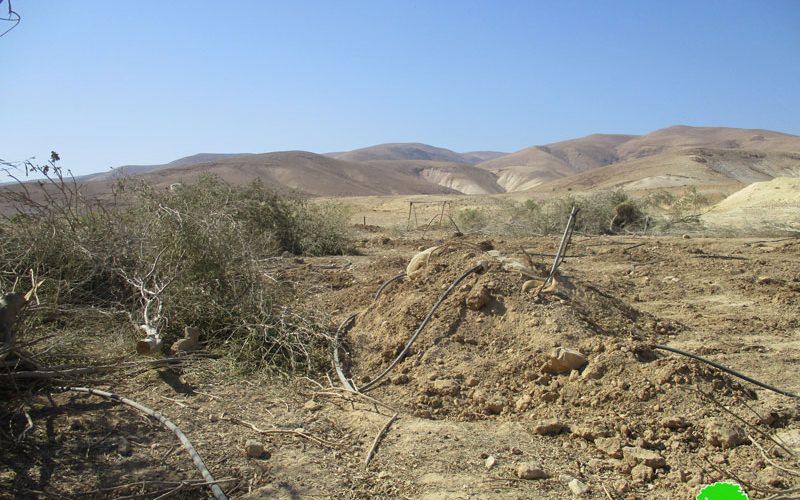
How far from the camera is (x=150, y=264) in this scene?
5.32 meters

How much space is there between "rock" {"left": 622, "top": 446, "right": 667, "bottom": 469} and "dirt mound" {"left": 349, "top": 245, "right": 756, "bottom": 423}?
34cm

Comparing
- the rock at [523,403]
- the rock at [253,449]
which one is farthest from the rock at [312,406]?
the rock at [523,403]

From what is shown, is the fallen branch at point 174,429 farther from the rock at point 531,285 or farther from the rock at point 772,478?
the rock at point 531,285

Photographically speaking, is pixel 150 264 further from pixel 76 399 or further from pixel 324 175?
pixel 324 175

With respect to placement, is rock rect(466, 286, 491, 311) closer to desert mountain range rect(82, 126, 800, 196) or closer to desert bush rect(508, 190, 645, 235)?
desert mountain range rect(82, 126, 800, 196)

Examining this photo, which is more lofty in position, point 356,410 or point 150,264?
point 150,264

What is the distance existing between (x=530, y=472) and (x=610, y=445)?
552mm

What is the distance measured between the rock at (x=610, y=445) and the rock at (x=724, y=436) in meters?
0.50

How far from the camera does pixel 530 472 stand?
3.16 metres

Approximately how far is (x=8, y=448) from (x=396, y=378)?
7.69 feet

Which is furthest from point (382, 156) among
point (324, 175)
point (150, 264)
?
point (150, 264)

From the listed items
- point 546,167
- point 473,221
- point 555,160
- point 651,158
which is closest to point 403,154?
point 555,160

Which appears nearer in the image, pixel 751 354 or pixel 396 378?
pixel 396 378

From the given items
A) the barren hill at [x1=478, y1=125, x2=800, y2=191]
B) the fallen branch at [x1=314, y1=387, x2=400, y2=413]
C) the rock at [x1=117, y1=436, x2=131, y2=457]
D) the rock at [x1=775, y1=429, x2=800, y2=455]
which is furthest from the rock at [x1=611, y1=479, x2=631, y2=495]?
the barren hill at [x1=478, y1=125, x2=800, y2=191]
